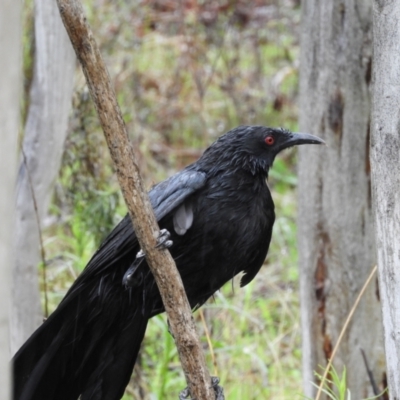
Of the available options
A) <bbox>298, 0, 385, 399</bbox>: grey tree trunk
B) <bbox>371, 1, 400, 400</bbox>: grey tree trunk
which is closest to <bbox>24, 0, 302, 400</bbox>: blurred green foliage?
<bbox>298, 0, 385, 399</bbox>: grey tree trunk

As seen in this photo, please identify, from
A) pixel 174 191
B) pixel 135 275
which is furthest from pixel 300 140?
pixel 135 275

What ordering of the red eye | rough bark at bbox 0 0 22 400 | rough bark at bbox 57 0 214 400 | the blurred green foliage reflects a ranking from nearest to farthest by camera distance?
1. rough bark at bbox 0 0 22 400
2. rough bark at bbox 57 0 214 400
3. the red eye
4. the blurred green foliage

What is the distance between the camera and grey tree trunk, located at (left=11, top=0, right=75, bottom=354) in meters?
3.97

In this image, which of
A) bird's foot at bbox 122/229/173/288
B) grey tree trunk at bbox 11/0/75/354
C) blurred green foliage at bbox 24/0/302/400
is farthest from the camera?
blurred green foliage at bbox 24/0/302/400

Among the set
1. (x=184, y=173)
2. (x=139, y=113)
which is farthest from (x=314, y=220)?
(x=139, y=113)

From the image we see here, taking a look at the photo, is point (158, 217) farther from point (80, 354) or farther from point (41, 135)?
point (41, 135)

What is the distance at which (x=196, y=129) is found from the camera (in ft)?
25.8

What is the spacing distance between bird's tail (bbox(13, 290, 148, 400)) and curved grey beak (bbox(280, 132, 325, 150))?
1.07 metres

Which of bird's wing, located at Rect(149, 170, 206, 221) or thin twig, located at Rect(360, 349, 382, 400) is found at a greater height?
bird's wing, located at Rect(149, 170, 206, 221)

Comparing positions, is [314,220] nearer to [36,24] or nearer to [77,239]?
[77,239]

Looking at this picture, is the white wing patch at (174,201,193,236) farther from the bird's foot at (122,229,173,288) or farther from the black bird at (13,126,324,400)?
the bird's foot at (122,229,173,288)

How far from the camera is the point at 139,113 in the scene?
708cm

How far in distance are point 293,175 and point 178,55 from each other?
5.61 ft

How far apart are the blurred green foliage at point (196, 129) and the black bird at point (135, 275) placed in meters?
0.90
